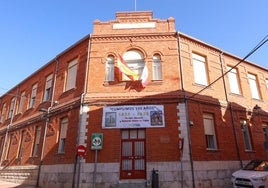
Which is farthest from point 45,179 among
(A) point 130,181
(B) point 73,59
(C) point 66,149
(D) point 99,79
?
(B) point 73,59

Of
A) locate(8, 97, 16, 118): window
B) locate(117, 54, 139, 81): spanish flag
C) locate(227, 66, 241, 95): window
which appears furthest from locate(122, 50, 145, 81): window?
locate(8, 97, 16, 118): window

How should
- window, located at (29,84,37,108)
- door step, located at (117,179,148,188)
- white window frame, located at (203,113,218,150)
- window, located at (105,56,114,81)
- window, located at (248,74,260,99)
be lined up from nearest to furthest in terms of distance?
door step, located at (117,179,148,188), white window frame, located at (203,113,218,150), window, located at (105,56,114,81), window, located at (248,74,260,99), window, located at (29,84,37,108)

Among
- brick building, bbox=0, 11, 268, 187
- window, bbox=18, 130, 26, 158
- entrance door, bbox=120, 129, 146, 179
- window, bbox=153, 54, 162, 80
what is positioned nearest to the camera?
entrance door, bbox=120, 129, 146, 179

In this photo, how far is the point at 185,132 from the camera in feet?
39.8

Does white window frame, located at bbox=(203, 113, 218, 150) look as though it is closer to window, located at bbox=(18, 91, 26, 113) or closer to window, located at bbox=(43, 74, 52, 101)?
window, located at bbox=(43, 74, 52, 101)

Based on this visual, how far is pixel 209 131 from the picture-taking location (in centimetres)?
1346

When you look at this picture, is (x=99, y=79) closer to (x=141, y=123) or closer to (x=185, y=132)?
(x=141, y=123)

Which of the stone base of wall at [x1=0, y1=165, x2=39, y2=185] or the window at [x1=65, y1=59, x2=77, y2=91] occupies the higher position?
the window at [x1=65, y1=59, x2=77, y2=91]

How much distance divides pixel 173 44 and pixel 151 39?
1460 millimetres

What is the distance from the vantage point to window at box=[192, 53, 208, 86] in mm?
14574

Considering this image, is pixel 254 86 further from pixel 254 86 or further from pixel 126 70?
pixel 126 70

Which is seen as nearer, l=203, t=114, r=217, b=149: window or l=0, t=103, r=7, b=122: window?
l=203, t=114, r=217, b=149: window

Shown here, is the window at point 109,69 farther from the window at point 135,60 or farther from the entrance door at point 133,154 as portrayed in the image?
the entrance door at point 133,154

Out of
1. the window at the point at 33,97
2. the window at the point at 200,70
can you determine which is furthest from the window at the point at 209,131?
the window at the point at 33,97
